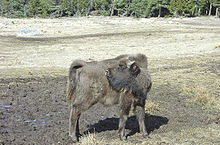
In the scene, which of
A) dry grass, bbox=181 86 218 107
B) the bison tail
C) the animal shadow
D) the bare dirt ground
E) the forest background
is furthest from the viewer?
the forest background

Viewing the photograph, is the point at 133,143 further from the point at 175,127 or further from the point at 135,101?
the point at 175,127

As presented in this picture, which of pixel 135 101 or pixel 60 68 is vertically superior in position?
pixel 135 101

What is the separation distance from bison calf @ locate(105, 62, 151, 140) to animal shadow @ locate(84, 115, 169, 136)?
2.64 ft

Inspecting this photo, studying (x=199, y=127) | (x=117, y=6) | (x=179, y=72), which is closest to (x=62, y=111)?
(x=199, y=127)

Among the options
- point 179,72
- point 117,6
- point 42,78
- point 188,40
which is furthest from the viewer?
point 117,6

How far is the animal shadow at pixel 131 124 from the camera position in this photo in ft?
28.8

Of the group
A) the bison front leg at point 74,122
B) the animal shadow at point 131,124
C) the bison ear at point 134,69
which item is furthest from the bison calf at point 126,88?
the bison front leg at point 74,122

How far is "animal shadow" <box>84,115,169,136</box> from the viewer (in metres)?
8.77

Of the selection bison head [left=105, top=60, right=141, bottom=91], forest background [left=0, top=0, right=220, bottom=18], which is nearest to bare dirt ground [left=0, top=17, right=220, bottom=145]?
bison head [left=105, top=60, right=141, bottom=91]

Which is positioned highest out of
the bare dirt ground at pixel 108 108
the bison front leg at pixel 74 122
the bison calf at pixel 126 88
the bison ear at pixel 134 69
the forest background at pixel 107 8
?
the forest background at pixel 107 8

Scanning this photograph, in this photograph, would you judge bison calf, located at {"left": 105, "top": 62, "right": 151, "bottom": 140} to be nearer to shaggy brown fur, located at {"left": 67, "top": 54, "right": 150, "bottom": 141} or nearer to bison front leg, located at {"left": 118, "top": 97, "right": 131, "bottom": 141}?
bison front leg, located at {"left": 118, "top": 97, "right": 131, "bottom": 141}

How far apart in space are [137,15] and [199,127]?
94982 millimetres

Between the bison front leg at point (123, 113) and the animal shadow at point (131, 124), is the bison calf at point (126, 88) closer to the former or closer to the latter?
the bison front leg at point (123, 113)

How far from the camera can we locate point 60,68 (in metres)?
19.5
